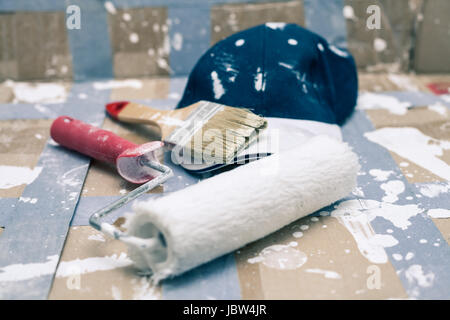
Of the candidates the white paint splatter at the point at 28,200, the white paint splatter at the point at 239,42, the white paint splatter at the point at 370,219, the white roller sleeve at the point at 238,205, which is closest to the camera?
the white roller sleeve at the point at 238,205

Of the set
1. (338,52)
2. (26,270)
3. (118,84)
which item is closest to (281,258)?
(26,270)

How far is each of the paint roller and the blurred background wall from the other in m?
0.76

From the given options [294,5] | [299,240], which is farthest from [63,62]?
[299,240]

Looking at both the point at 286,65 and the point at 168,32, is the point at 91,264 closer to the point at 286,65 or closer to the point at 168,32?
the point at 286,65

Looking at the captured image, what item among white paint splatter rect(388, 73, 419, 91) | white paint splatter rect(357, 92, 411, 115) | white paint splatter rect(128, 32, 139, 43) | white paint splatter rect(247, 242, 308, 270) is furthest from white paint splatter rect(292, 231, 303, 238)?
white paint splatter rect(128, 32, 139, 43)

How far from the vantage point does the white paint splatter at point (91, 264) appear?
819 mm

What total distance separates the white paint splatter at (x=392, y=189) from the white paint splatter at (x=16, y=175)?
713mm

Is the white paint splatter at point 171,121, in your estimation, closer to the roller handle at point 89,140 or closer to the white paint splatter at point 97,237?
the roller handle at point 89,140

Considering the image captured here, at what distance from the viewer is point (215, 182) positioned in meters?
0.83

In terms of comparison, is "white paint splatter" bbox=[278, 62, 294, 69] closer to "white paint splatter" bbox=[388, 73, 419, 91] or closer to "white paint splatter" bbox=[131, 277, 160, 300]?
"white paint splatter" bbox=[388, 73, 419, 91]

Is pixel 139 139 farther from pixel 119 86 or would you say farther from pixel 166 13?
pixel 166 13

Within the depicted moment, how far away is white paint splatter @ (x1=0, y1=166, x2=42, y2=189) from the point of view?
3.49 ft

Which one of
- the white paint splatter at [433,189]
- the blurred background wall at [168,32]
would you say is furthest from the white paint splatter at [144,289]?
the blurred background wall at [168,32]

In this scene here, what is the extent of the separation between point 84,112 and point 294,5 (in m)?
0.71
